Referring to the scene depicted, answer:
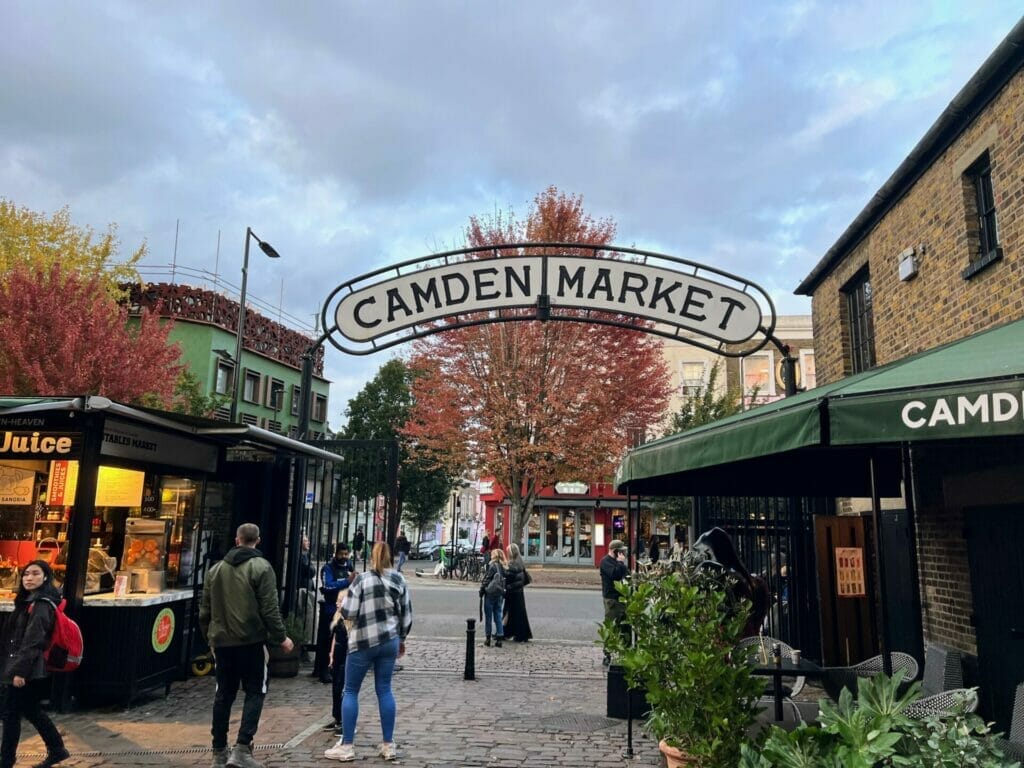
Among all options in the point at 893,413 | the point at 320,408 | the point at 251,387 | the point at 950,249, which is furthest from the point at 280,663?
the point at 320,408

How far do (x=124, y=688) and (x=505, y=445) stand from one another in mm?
18859

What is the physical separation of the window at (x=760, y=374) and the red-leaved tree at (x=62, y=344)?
26677 mm

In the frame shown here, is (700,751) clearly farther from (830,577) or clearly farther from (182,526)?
(182,526)

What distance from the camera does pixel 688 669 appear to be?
4.36 m

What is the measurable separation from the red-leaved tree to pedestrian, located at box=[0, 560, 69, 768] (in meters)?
16.3

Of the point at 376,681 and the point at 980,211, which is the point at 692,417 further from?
the point at 376,681

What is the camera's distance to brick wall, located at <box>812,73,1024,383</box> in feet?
22.6

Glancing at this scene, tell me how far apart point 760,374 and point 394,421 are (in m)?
20.3

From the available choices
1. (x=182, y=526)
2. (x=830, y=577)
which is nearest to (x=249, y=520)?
(x=182, y=526)

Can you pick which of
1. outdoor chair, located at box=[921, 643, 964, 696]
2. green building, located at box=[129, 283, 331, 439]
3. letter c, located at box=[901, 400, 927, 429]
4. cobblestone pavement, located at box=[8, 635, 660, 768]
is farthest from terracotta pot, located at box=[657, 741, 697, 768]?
green building, located at box=[129, 283, 331, 439]

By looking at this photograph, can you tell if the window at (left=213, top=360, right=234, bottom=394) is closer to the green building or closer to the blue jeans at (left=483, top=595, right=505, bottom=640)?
the green building

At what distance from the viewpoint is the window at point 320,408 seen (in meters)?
44.5

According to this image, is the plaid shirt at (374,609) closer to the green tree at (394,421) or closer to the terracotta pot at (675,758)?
the terracotta pot at (675,758)

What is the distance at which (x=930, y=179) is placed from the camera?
8.55m
